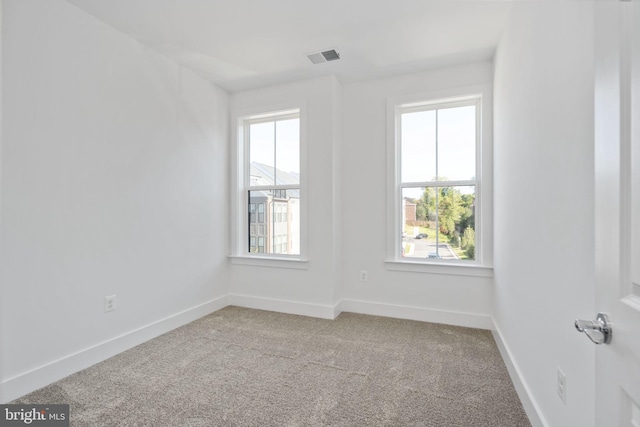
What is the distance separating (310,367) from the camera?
231 cm

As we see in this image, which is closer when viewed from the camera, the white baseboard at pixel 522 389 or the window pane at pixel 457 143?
the white baseboard at pixel 522 389

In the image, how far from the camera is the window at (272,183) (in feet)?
12.2

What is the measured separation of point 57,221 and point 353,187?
2.64m

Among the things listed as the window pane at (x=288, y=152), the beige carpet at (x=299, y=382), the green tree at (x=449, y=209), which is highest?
the window pane at (x=288, y=152)

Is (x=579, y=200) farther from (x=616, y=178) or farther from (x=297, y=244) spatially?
(x=297, y=244)

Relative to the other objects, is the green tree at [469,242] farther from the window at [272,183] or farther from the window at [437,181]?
the window at [272,183]

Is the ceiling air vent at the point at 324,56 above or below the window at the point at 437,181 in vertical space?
above

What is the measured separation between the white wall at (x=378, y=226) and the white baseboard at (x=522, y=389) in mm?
649

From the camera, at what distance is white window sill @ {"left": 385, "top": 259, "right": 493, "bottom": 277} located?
310cm

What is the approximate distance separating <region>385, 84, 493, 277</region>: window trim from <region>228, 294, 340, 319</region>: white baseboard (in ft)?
2.71

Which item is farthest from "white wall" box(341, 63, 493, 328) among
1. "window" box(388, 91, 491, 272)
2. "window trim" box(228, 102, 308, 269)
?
"window trim" box(228, 102, 308, 269)

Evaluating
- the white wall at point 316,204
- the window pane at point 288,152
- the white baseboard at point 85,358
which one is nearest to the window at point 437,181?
the white wall at point 316,204

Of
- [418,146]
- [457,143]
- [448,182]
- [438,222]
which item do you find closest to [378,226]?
[438,222]

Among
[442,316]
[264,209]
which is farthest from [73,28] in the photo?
[442,316]
